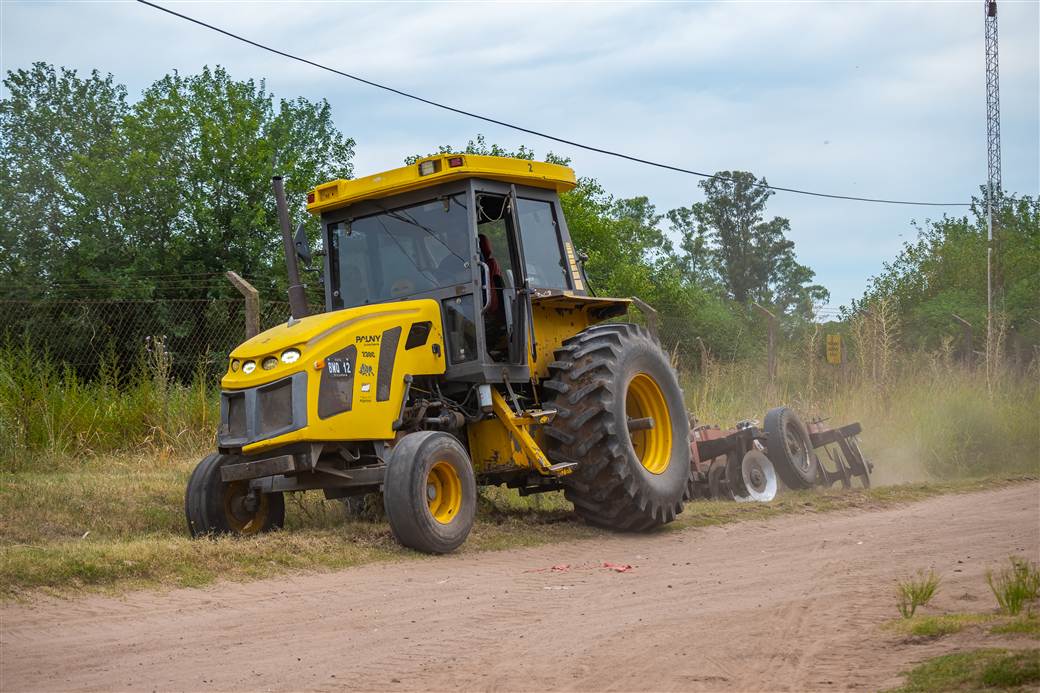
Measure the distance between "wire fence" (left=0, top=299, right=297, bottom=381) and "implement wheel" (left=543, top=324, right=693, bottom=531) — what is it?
6.27 meters

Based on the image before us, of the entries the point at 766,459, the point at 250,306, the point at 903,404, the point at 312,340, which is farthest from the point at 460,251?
the point at 903,404

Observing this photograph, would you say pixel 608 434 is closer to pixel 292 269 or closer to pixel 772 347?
pixel 292 269

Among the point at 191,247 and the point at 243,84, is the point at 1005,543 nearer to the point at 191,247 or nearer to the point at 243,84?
the point at 191,247

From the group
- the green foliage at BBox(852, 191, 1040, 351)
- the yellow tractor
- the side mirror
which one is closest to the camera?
the yellow tractor

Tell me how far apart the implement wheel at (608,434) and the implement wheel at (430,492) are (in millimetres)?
1290

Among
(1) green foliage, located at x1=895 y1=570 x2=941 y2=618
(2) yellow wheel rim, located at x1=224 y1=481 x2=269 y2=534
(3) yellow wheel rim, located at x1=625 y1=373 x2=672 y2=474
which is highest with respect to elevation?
(3) yellow wheel rim, located at x1=625 y1=373 x2=672 y2=474

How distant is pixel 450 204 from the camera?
10117 millimetres

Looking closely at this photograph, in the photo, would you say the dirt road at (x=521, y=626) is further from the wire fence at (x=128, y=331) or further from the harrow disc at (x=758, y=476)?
the wire fence at (x=128, y=331)

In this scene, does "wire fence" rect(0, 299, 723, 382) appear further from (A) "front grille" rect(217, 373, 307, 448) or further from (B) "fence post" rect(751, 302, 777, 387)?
(A) "front grille" rect(217, 373, 307, 448)

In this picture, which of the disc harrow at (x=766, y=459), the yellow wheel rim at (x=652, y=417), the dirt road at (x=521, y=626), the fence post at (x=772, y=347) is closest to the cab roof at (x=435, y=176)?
the yellow wheel rim at (x=652, y=417)

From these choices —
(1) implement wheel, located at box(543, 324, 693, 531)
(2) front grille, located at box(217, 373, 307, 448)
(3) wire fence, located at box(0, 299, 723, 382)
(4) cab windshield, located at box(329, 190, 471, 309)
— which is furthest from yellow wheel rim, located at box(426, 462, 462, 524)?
(3) wire fence, located at box(0, 299, 723, 382)

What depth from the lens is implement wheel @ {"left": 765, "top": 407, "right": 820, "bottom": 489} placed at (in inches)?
550

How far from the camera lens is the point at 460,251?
10.0 meters

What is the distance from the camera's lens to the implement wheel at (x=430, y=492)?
28.1ft
